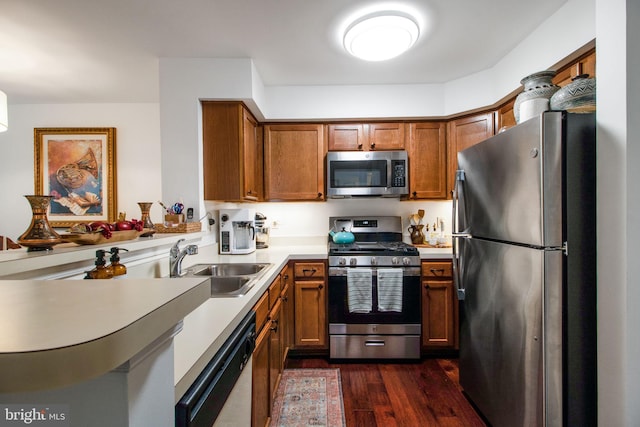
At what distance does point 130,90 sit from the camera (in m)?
2.83

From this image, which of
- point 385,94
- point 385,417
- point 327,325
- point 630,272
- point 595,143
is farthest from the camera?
point 385,94

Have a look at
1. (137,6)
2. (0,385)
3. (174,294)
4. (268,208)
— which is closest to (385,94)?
(268,208)

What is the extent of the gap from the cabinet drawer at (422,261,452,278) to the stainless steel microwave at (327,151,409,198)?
695mm

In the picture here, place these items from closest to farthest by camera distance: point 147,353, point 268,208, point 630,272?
1. point 147,353
2. point 630,272
3. point 268,208

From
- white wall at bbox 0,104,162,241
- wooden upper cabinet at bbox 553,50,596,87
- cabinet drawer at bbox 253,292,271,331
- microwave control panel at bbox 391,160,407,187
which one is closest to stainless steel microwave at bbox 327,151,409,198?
microwave control panel at bbox 391,160,407,187

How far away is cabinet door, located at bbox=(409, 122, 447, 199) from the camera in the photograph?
2.83m

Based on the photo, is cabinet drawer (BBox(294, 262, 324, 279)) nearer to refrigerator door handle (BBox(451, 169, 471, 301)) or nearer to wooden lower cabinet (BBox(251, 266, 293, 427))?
wooden lower cabinet (BBox(251, 266, 293, 427))

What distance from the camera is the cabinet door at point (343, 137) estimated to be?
2857 mm

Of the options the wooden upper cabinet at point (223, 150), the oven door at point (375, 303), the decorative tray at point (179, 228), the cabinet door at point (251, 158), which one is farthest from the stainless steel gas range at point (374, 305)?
the decorative tray at point (179, 228)

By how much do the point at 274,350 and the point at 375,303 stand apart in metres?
→ 1.01

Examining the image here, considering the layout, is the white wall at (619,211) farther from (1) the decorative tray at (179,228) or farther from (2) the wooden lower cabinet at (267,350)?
(1) the decorative tray at (179,228)

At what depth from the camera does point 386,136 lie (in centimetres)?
285

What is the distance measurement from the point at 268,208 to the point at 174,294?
2702 mm

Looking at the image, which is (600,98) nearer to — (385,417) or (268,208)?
(385,417)
